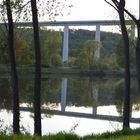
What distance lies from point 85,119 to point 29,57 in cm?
2977

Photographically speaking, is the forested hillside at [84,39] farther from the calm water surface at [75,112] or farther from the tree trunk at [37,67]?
the tree trunk at [37,67]

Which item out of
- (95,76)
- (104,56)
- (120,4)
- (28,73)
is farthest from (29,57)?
(120,4)

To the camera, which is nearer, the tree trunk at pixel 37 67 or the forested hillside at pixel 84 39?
the tree trunk at pixel 37 67

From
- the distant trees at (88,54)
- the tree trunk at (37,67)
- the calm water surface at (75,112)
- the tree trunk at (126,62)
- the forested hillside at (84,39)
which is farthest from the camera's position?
the forested hillside at (84,39)

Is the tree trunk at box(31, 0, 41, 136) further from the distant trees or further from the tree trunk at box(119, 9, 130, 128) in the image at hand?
the distant trees

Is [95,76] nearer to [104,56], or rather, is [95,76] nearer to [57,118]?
[104,56]

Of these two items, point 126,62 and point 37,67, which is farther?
point 126,62

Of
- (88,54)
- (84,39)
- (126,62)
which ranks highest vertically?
(126,62)

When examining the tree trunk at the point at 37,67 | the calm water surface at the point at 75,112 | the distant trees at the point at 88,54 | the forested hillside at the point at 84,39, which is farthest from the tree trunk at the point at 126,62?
the forested hillside at the point at 84,39

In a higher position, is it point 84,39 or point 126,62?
point 126,62

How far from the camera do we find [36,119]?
1113 centimetres

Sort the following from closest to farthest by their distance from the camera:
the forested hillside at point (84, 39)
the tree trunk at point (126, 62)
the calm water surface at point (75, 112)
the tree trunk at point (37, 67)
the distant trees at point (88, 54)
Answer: the tree trunk at point (37, 67) < the tree trunk at point (126, 62) < the calm water surface at point (75, 112) < the distant trees at point (88, 54) < the forested hillside at point (84, 39)

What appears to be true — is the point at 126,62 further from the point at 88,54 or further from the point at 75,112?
the point at 88,54

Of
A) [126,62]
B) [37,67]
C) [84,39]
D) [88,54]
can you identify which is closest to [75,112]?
[126,62]
